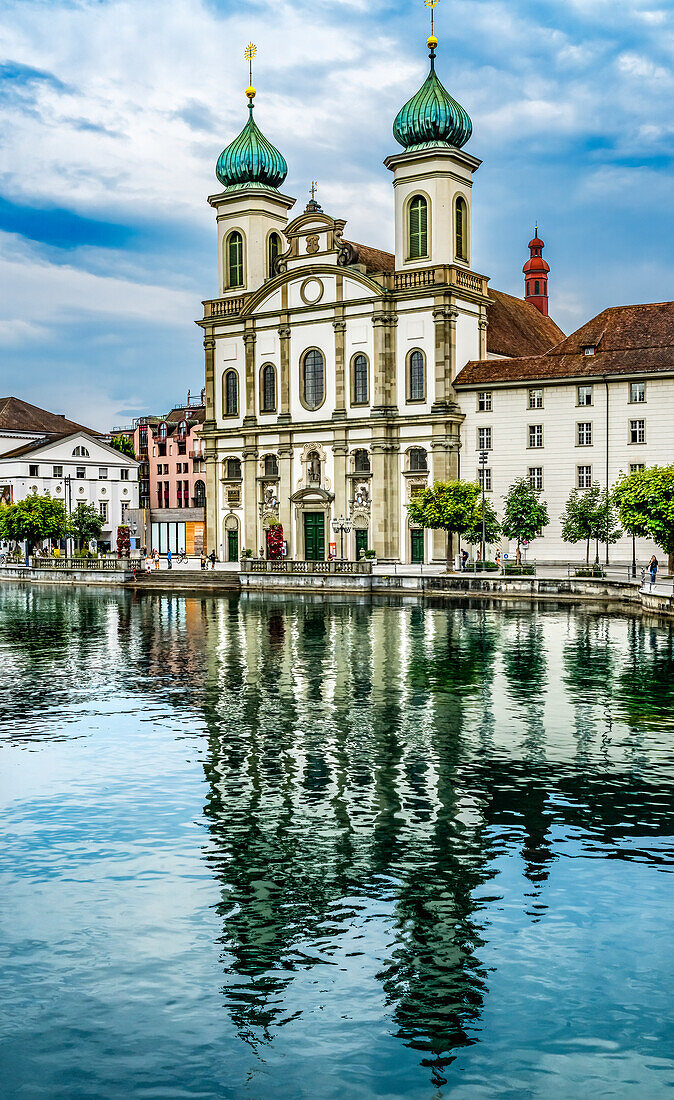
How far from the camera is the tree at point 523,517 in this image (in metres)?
67.9

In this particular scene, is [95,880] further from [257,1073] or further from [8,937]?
[257,1073]

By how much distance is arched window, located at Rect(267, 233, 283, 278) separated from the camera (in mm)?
89938

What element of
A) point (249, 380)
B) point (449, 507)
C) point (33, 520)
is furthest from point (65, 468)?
point (449, 507)

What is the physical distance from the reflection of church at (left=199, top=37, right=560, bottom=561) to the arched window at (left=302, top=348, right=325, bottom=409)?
10 cm

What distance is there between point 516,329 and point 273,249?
65.6ft

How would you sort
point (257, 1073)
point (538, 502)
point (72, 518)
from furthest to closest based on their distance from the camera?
point (72, 518) → point (538, 502) → point (257, 1073)

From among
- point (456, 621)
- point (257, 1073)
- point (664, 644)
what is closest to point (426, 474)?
point (456, 621)

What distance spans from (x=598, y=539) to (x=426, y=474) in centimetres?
1393

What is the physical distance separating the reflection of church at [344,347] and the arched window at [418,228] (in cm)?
10

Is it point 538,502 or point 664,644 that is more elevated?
point 538,502

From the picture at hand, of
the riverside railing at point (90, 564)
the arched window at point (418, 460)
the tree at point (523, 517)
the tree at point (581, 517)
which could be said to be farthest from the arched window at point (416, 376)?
the riverside railing at point (90, 564)

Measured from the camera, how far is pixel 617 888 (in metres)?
15.2

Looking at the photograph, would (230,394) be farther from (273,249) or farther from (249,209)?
(249,209)

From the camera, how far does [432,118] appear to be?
7725 centimetres
